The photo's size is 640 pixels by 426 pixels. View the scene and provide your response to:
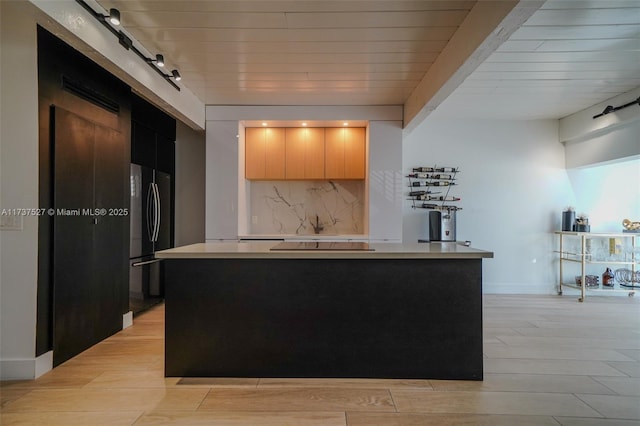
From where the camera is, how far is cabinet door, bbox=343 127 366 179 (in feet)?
15.4

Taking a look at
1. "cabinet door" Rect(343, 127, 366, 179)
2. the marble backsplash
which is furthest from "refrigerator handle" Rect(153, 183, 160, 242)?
"cabinet door" Rect(343, 127, 366, 179)

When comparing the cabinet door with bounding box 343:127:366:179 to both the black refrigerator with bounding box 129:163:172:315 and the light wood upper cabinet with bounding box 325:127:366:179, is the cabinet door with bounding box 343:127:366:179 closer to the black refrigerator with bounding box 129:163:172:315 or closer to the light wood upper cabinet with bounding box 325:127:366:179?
the light wood upper cabinet with bounding box 325:127:366:179

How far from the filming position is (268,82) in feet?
11.9

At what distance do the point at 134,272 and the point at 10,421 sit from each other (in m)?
1.85

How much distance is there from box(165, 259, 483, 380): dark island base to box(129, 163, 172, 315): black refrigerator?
157cm

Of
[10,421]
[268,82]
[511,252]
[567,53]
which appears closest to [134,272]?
[10,421]

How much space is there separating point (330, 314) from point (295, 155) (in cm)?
280

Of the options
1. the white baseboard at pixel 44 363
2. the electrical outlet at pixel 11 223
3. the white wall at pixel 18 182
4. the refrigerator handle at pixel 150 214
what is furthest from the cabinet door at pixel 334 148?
the white baseboard at pixel 44 363

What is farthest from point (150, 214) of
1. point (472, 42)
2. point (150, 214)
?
point (472, 42)

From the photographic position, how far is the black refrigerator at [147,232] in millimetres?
3609

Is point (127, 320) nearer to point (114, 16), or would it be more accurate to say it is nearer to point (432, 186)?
point (114, 16)

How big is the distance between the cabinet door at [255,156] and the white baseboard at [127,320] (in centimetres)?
214

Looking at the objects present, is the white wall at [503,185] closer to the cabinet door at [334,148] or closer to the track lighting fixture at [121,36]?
the cabinet door at [334,148]

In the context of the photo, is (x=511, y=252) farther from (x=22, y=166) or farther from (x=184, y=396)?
(x=22, y=166)
